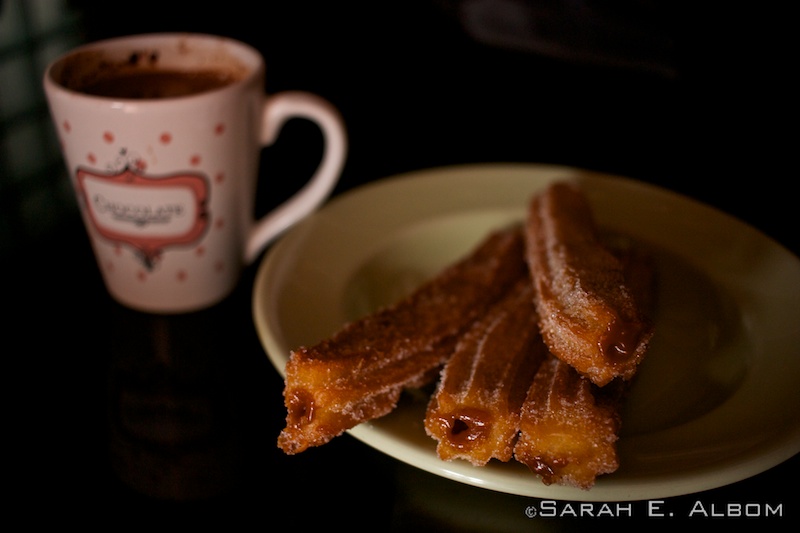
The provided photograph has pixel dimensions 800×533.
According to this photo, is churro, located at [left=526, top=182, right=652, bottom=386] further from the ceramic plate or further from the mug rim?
the mug rim

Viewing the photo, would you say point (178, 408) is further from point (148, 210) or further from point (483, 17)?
point (483, 17)

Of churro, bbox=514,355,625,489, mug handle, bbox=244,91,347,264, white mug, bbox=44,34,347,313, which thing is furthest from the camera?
mug handle, bbox=244,91,347,264

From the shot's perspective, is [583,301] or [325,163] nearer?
[583,301]

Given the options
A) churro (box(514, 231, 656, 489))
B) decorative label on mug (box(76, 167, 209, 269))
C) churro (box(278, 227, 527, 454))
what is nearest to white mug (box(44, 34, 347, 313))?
decorative label on mug (box(76, 167, 209, 269))

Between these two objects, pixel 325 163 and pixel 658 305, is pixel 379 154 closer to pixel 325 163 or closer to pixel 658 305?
pixel 325 163

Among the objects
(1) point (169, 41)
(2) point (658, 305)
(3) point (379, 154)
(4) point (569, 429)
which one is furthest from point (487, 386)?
(3) point (379, 154)
